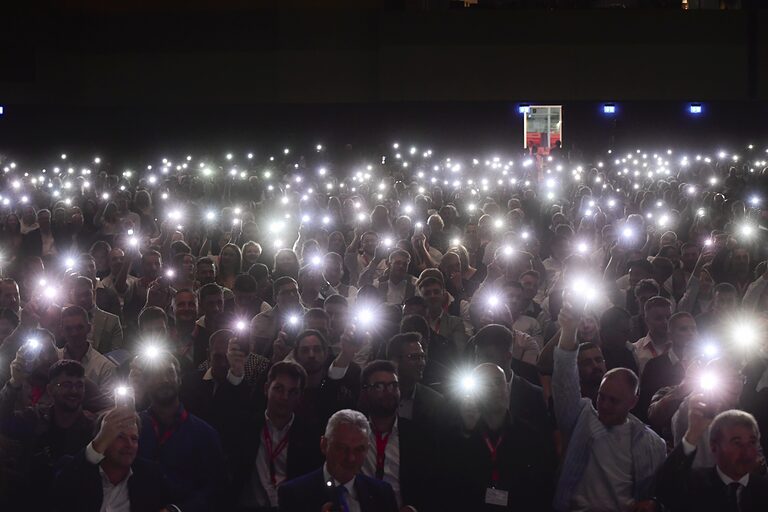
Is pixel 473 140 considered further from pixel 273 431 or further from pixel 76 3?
pixel 273 431

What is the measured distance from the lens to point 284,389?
18.0 ft

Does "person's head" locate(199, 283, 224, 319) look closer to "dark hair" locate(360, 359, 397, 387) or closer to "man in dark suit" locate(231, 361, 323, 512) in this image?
"man in dark suit" locate(231, 361, 323, 512)

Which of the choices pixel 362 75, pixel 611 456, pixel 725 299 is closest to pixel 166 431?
pixel 611 456

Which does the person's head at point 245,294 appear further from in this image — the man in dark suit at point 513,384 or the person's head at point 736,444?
the person's head at point 736,444

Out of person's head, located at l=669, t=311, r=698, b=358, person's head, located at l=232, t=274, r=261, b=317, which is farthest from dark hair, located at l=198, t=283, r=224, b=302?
person's head, located at l=669, t=311, r=698, b=358

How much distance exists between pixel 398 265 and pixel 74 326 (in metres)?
3.46

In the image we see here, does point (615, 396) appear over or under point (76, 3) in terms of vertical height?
under

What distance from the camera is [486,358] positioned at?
20.1ft

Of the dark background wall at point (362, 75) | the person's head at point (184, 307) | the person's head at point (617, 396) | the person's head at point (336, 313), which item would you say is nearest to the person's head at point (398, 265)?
the person's head at point (336, 313)

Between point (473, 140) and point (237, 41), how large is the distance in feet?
27.1

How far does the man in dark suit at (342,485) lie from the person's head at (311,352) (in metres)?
1.59

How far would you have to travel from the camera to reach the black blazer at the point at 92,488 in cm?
463

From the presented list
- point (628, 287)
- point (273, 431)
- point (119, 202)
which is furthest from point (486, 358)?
point (119, 202)

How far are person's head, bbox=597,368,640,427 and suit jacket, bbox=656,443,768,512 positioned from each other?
1.19 ft
